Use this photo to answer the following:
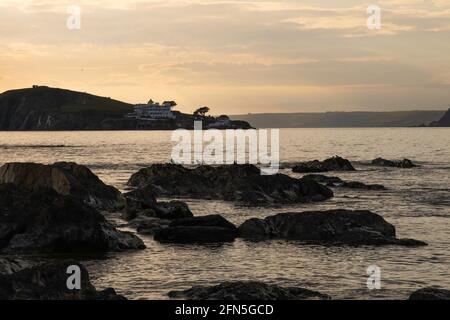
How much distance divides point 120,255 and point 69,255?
2220mm

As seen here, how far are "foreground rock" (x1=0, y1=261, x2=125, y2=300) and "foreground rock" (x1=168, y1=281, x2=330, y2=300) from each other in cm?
322

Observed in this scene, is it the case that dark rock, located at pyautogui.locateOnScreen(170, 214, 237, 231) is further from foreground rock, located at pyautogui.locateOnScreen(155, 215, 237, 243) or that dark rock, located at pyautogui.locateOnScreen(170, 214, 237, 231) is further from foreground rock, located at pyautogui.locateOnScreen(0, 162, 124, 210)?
foreground rock, located at pyautogui.locateOnScreen(0, 162, 124, 210)

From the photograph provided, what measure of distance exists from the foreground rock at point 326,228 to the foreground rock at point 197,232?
128cm

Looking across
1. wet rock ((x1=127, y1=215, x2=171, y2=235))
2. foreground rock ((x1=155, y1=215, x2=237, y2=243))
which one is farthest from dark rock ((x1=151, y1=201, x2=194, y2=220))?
foreground rock ((x1=155, y1=215, x2=237, y2=243))

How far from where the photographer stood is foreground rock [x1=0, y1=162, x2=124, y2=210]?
137 feet

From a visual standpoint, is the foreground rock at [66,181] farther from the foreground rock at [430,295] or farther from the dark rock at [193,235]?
the foreground rock at [430,295]

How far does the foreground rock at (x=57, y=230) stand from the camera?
30891mm

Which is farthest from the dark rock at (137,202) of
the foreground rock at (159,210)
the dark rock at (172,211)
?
the dark rock at (172,211)

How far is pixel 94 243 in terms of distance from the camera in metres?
31.0

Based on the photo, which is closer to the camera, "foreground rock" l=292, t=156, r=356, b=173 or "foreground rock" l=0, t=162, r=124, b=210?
"foreground rock" l=0, t=162, r=124, b=210

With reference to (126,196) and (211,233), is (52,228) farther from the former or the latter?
(126,196)
